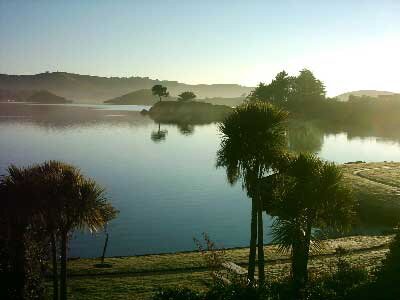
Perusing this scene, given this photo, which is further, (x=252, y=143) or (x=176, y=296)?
(x=252, y=143)

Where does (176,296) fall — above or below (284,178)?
below

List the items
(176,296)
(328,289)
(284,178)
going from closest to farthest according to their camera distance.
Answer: (176,296) → (328,289) → (284,178)

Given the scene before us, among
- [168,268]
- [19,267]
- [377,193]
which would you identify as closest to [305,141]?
[377,193]

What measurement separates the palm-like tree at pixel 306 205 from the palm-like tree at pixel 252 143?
6.52ft

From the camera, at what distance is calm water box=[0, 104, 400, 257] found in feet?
175

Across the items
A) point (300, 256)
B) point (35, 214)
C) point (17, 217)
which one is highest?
point (35, 214)

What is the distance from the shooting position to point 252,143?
29531 mm

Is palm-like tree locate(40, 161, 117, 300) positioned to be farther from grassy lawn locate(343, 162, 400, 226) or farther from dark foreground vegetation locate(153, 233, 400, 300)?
grassy lawn locate(343, 162, 400, 226)

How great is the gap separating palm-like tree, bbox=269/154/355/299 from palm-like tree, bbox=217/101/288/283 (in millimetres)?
1988

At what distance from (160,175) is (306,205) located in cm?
6840

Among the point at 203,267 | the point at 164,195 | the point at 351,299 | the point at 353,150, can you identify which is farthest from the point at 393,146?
the point at 351,299

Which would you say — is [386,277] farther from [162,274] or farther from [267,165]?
[162,274]

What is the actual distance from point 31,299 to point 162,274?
12059 millimetres

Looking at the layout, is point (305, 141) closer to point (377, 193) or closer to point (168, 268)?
point (377, 193)
